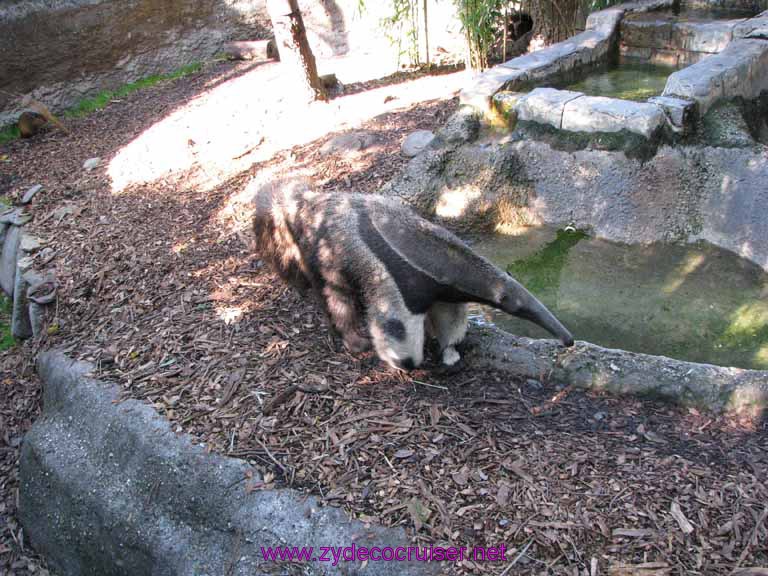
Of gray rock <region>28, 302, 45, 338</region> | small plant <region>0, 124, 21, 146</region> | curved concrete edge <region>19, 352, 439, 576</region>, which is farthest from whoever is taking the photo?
small plant <region>0, 124, 21, 146</region>

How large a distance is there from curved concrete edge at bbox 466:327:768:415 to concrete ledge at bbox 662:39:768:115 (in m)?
2.72

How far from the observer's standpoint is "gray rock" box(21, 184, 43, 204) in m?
7.51

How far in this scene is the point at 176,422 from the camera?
375 centimetres

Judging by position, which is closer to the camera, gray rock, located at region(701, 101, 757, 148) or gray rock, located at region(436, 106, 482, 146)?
gray rock, located at region(701, 101, 757, 148)

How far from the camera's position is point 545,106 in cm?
573

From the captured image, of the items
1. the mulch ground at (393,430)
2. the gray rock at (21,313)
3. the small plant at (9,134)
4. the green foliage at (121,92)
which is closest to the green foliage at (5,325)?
the gray rock at (21,313)

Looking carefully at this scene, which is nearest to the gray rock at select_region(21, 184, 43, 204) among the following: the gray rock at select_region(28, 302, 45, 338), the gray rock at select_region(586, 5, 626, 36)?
the gray rock at select_region(28, 302, 45, 338)

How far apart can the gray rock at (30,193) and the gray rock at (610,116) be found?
243 inches

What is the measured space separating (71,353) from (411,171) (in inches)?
133

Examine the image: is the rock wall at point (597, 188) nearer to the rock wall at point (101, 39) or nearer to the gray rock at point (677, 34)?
the gray rock at point (677, 34)

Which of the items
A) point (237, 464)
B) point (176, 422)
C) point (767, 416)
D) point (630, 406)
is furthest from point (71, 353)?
point (767, 416)

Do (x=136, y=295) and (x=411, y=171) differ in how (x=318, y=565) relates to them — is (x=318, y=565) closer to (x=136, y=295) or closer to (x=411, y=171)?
(x=136, y=295)

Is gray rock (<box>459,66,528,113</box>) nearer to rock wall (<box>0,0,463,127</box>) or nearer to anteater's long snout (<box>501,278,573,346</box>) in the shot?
anteater's long snout (<box>501,278,573,346</box>)

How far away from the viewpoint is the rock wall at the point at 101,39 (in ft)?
32.8
